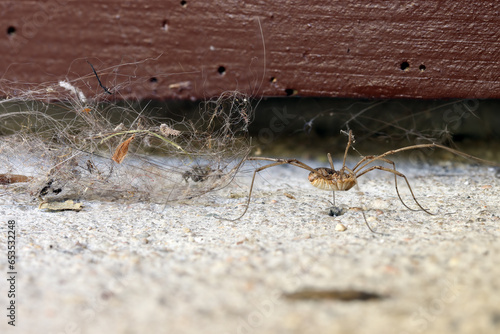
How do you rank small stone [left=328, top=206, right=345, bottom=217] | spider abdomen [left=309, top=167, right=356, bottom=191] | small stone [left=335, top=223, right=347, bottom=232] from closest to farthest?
small stone [left=335, top=223, right=347, bottom=232], small stone [left=328, top=206, right=345, bottom=217], spider abdomen [left=309, top=167, right=356, bottom=191]

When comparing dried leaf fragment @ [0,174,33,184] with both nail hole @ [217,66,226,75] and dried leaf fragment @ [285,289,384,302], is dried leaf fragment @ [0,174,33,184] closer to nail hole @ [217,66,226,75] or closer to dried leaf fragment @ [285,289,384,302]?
nail hole @ [217,66,226,75]

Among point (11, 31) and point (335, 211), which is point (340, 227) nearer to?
point (335, 211)

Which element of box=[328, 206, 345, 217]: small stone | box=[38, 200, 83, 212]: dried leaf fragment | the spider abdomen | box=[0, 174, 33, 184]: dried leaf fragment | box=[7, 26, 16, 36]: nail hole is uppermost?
box=[7, 26, 16, 36]: nail hole

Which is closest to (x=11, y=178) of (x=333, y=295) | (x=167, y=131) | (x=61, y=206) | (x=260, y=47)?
(x=61, y=206)

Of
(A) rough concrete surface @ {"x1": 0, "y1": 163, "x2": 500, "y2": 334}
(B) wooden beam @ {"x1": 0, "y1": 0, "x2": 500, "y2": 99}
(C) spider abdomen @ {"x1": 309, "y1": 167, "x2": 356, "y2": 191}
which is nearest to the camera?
(A) rough concrete surface @ {"x1": 0, "y1": 163, "x2": 500, "y2": 334}

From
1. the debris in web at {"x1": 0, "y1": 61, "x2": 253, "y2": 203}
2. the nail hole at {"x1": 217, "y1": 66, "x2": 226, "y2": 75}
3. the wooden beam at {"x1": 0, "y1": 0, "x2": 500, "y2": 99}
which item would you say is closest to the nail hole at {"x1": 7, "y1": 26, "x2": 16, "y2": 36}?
the wooden beam at {"x1": 0, "y1": 0, "x2": 500, "y2": 99}

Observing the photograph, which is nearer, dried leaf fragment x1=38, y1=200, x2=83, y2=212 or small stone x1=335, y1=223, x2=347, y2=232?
small stone x1=335, y1=223, x2=347, y2=232

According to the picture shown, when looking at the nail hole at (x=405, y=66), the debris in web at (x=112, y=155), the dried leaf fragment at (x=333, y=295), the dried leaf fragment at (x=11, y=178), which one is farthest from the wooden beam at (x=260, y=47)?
the dried leaf fragment at (x=333, y=295)
